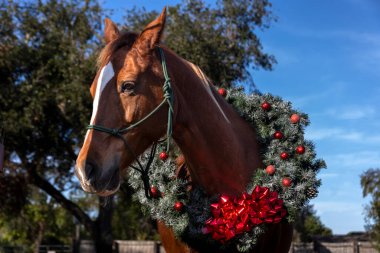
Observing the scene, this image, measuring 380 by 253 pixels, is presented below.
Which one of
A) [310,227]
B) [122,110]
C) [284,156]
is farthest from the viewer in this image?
[310,227]

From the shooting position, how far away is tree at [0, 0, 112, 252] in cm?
1641

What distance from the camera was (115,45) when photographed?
3295 mm

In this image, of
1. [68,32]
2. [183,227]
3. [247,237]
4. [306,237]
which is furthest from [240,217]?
[306,237]

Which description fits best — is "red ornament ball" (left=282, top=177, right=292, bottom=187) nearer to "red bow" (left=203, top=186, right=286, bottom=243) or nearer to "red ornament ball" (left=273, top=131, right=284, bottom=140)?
"red bow" (left=203, top=186, right=286, bottom=243)

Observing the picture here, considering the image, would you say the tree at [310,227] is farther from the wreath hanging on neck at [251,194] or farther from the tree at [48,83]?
the wreath hanging on neck at [251,194]

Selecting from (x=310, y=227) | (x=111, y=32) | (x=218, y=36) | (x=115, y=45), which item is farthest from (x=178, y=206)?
(x=310, y=227)

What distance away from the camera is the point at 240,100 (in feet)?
14.0

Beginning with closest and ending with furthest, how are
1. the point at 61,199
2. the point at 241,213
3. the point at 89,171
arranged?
the point at 89,171 → the point at 241,213 → the point at 61,199

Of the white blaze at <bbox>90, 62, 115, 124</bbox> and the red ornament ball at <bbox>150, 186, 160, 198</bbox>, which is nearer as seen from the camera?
the white blaze at <bbox>90, 62, 115, 124</bbox>

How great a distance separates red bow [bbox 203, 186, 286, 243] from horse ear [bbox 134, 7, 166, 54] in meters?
1.14

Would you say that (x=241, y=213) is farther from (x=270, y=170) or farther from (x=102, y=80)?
(x=102, y=80)

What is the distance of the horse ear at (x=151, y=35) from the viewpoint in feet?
10.7

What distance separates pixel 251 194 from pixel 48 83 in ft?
48.4

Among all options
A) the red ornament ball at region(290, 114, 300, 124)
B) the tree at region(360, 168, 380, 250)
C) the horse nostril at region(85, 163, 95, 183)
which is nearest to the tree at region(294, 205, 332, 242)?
the tree at region(360, 168, 380, 250)
